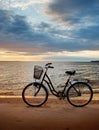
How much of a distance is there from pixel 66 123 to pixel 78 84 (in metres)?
2.20

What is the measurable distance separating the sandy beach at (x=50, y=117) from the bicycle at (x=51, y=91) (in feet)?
0.63

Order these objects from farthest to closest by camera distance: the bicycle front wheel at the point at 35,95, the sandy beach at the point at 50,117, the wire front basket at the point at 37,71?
1. the bicycle front wheel at the point at 35,95
2. the wire front basket at the point at 37,71
3. the sandy beach at the point at 50,117

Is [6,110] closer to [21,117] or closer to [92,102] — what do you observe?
[21,117]

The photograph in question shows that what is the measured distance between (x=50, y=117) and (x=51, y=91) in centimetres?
163

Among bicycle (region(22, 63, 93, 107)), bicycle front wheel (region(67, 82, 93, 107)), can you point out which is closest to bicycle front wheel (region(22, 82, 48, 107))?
bicycle (region(22, 63, 93, 107))

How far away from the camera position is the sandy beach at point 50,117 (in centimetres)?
593

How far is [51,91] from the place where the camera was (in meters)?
8.33

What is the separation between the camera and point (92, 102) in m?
9.00

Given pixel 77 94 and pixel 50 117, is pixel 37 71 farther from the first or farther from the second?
pixel 50 117

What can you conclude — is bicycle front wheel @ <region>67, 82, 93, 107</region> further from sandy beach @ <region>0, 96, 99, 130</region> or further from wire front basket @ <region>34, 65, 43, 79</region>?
wire front basket @ <region>34, 65, 43, 79</region>

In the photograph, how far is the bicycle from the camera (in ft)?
26.9

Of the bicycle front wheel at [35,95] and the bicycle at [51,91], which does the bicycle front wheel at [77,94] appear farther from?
the bicycle front wheel at [35,95]

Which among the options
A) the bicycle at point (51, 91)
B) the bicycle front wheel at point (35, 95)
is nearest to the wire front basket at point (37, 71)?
the bicycle at point (51, 91)

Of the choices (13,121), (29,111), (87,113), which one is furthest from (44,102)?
(13,121)
